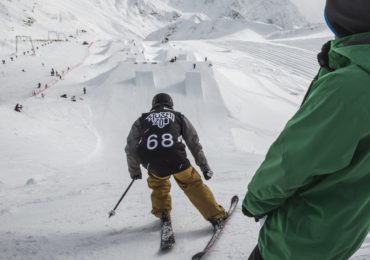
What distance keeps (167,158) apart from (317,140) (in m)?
2.38

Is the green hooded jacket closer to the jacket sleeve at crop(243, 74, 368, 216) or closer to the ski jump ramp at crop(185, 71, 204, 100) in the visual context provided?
the jacket sleeve at crop(243, 74, 368, 216)

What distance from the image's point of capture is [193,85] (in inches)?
544

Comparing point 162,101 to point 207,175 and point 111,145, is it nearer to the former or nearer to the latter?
point 207,175

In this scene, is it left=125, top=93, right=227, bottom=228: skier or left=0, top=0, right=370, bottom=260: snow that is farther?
left=0, top=0, right=370, bottom=260: snow

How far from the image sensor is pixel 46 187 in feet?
19.7

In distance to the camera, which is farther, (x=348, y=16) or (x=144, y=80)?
A: (x=144, y=80)

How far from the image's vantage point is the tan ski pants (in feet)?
12.5

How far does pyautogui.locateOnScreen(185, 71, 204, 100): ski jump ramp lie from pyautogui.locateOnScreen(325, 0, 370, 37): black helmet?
11.8 metres

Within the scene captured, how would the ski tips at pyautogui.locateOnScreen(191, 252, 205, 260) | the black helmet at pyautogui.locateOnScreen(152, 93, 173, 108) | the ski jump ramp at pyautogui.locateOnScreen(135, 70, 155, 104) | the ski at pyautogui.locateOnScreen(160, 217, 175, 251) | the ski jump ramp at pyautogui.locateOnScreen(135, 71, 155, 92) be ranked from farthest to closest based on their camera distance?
the ski jump ramp at pyautogui.locateOnScreen(135, 71, 155, 92) < the ski jump ramp at pyautogui.locateOnScreen(135, 70, 155, 104) < the black helmet at pyautogui.locateOnScreen(152, 93, 173, 108) < the ski at pyautogui.locateOnScreen(160, 217, 175, 251) < the ski tips at pyautogui.locateOnScreen(191, 252, 205, 260)

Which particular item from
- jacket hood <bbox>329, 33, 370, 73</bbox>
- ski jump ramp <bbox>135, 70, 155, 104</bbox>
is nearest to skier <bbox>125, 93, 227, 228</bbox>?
jacket hood <bbox>329, 33, 370, 73</bbox>

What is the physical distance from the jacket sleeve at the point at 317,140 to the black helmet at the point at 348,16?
24 centimetres

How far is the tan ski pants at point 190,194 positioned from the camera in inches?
150

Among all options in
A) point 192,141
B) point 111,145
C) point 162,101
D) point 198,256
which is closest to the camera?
point 198,256

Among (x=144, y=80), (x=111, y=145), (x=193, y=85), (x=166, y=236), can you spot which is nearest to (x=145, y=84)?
(x=144, y=80)
